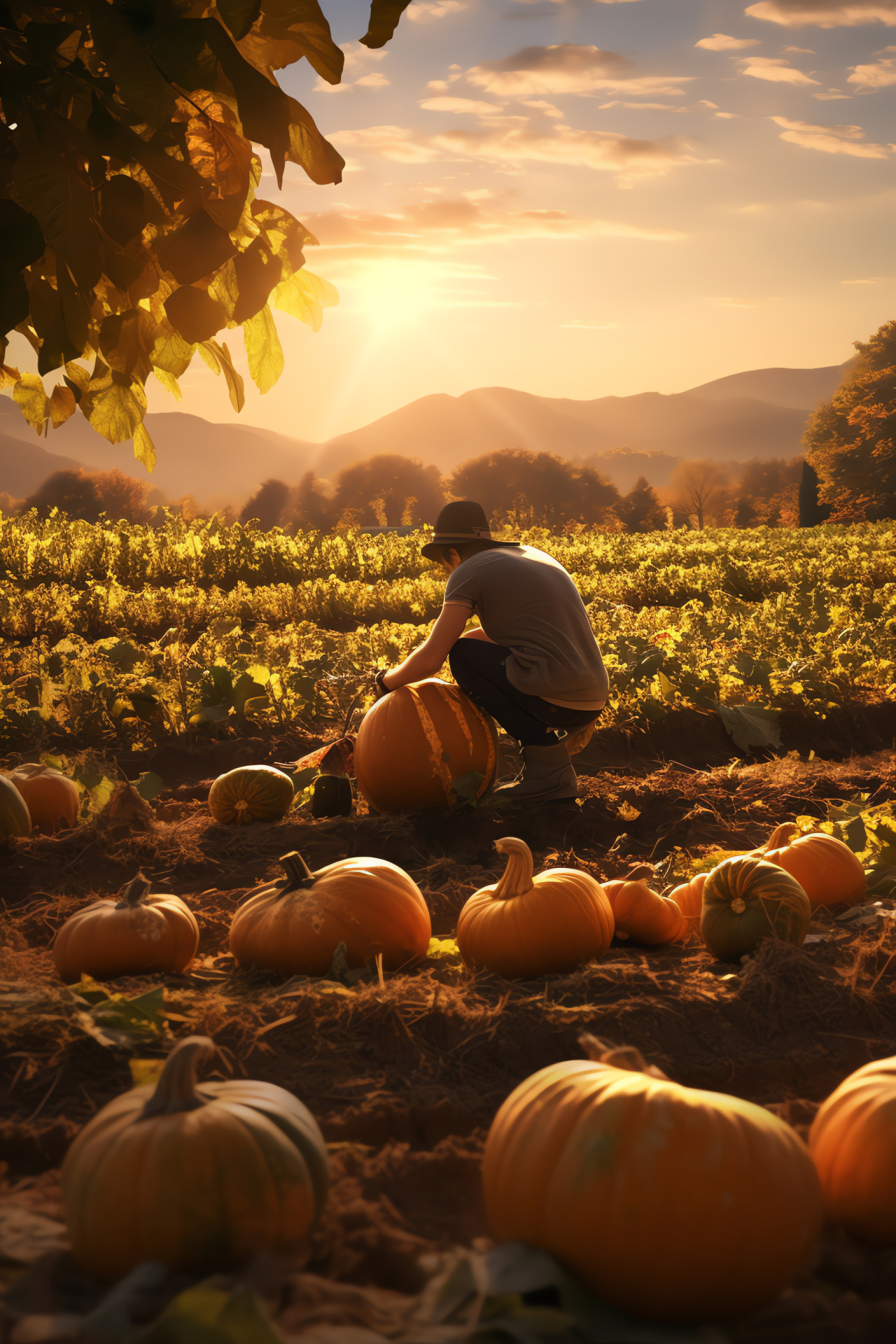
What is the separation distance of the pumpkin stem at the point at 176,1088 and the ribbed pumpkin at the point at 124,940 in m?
1.23

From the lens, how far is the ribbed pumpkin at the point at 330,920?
9.23 ft

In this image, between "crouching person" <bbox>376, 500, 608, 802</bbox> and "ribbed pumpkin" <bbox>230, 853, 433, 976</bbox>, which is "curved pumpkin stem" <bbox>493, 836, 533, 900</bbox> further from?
"crouching person" <bbox>376, 500, 608, 802</bbox>

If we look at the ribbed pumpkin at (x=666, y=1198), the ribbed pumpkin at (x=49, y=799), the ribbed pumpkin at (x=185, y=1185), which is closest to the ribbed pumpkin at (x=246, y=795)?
Answer: the ribbed pumpkin at (x=49, y=799)

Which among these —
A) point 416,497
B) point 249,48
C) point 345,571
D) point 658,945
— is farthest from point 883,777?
point 416,497

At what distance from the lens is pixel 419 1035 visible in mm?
2396

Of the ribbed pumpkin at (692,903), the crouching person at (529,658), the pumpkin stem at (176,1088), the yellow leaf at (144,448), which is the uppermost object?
the yellow leaf at (144,448)

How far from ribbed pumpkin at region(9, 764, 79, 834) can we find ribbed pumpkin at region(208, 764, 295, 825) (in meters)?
0.62

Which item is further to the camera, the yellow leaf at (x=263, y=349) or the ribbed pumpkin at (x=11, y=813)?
the ribbed pumpkin at (x=11, y=813)

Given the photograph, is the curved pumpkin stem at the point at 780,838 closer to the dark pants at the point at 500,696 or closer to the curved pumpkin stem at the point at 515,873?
the curved pumpkin stem at the point at 515,873

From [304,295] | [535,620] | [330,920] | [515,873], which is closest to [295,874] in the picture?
[330,920]

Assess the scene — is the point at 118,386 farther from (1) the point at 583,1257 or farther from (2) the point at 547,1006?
(1) the point at 583,1257

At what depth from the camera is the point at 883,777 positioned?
5191 mm

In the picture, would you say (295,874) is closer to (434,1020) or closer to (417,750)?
(434,1020)

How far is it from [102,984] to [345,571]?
12243mm
